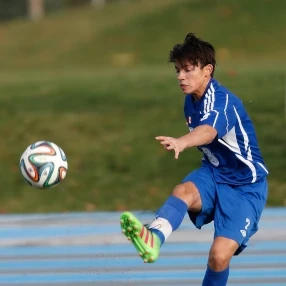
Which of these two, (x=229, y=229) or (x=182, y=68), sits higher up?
(x=182, y=68)

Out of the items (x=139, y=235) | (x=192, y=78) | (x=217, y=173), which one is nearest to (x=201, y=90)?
(x=192, y=78)

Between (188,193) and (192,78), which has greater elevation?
(192,78)

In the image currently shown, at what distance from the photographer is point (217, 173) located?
279 inches

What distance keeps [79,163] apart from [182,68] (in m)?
8.38

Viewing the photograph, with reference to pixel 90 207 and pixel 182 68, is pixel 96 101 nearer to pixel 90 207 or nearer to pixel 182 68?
pixel 90 207

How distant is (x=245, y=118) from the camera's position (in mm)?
7066

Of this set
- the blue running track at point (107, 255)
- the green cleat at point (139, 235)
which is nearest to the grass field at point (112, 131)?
the blue running track at point (107, 255)

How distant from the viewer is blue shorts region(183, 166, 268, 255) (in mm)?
6887

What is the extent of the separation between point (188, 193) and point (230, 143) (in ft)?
1.58

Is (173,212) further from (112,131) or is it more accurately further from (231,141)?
(112,131)

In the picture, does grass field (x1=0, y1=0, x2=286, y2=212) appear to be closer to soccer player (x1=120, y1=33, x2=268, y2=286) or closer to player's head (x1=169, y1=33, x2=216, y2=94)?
soccer player (x1=120, y1=33, x2=268, y2=286)

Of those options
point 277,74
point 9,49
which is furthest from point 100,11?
point 277,74

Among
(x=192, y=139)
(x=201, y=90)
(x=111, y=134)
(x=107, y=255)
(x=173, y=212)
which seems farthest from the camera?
(x=111, y=134)

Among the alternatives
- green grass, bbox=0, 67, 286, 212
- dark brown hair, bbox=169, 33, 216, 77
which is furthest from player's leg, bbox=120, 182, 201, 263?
green grass, bbox=0, 67, 286, 212
